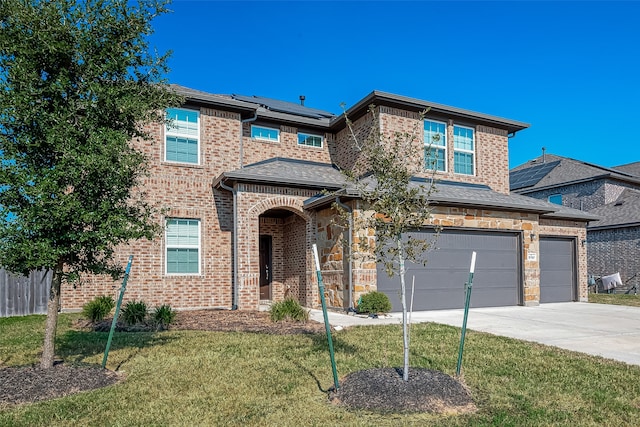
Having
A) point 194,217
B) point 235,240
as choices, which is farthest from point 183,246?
point 235,240

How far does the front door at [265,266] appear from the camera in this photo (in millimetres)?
15961

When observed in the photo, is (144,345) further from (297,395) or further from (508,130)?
(508,130)

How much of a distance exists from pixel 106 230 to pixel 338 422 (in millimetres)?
3650

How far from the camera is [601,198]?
86.8 feet

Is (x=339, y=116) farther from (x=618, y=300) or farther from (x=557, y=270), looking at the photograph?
(x=618, y=300)

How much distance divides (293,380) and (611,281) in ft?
74.8

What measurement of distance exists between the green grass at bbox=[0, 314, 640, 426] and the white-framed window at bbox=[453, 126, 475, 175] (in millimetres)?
8215

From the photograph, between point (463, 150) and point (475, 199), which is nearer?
point (475, 199)

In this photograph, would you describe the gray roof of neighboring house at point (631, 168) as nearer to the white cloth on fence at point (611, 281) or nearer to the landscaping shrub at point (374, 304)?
the white cloth on fence at point (611, 281)

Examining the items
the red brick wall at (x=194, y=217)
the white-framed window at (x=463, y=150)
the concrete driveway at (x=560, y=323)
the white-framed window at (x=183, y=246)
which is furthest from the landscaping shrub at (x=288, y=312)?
the white-framed window at (x=463, y=150)

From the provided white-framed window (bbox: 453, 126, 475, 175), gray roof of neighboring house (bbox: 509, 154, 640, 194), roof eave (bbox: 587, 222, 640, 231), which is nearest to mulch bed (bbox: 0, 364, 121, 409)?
white-framed window (bbox: 453, 126, 475, 175)

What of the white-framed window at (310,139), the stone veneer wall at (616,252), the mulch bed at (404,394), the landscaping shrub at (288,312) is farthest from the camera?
the stone veneer wall at (616,252)

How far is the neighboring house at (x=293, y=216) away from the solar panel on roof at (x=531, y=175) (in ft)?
47.1

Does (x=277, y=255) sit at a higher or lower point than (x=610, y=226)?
lower
